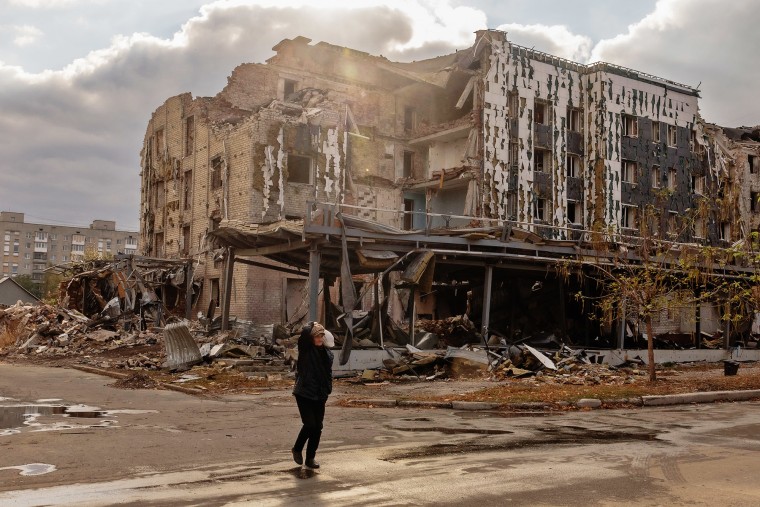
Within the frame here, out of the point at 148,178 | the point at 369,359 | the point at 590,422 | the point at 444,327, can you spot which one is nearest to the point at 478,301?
the point at 444,327

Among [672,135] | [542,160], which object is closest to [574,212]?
[542,160]

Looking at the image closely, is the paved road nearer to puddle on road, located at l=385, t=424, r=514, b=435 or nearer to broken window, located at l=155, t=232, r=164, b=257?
puddle on road, located at l=385, t=424, r=514, b=435

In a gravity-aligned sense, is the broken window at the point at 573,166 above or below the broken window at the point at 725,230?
above

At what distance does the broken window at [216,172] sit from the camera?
118 feet

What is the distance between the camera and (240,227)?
2061 cm

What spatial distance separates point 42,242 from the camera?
12875 cm

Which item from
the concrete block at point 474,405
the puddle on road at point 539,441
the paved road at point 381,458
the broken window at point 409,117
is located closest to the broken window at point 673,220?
the broken window at point 409,117

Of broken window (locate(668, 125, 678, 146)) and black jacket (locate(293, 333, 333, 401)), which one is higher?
broken window (locate(668, 125, 678, 146))

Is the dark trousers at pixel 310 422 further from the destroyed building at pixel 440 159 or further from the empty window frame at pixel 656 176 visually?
the empty window frame at pixel 656 176

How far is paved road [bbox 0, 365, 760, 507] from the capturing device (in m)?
6.33

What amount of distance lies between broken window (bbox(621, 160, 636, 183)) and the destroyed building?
120 millimetres

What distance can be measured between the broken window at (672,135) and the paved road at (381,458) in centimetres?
3602

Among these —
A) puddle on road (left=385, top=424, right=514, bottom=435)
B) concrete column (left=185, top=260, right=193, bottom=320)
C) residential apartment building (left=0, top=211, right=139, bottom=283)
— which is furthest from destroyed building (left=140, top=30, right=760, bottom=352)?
residential apartment building (left=0, top=211, right=139, bottom=283)

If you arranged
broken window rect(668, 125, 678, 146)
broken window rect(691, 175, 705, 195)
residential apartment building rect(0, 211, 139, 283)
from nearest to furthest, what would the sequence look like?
broken window rect(668, 125, 678, 146), broken window rect(691, 175, 705, 195), residential apartment building rect(0, 211, 139, 283)
